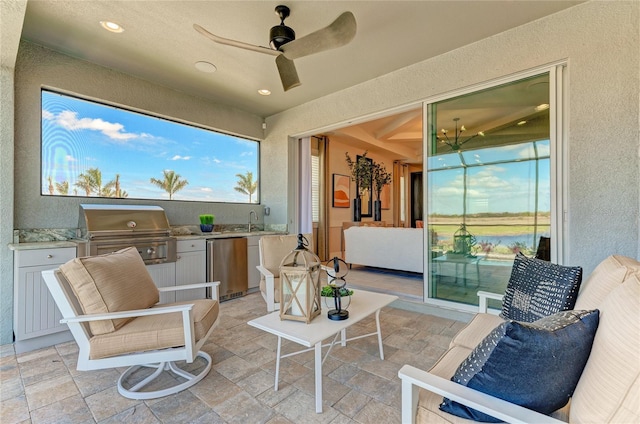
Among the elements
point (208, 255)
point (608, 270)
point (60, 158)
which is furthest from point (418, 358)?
point (60, 158)

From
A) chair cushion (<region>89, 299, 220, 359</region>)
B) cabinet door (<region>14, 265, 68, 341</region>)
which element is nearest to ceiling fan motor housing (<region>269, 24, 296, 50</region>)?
chair cushion (<region>89, 299, 220, 359</region>)

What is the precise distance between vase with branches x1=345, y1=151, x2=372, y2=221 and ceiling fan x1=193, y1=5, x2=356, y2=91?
191 inches

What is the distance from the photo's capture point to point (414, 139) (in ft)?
23.8

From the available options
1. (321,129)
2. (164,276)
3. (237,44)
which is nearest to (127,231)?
(164,276)

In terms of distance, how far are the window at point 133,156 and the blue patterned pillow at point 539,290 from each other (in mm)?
3953

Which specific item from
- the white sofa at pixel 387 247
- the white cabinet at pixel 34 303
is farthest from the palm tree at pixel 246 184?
the white cabinet at pixel 34 303

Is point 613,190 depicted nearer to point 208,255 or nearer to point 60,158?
point 208,255

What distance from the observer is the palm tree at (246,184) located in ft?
15.6

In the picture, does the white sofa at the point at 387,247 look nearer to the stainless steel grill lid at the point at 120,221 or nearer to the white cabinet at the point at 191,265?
the white cabinet at the point at 191,265

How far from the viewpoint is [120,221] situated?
2.96 meters

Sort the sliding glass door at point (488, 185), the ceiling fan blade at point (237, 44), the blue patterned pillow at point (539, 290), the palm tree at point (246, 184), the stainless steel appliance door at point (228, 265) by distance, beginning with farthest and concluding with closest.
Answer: the palm tree at point (246, 184), the stainless steel appliance door at point (228, 265), the sliding glass door at point (488, 185), the ceiling fan blade at point (237, 44), the blue patterned pillow at point (539, 290)

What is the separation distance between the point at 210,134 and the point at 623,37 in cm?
463

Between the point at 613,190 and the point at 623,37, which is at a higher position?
the point at 623,37

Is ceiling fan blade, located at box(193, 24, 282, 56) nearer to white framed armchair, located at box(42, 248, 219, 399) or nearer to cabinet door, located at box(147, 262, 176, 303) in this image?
white framed armchair, located at box(42, 248, 219, 399)
